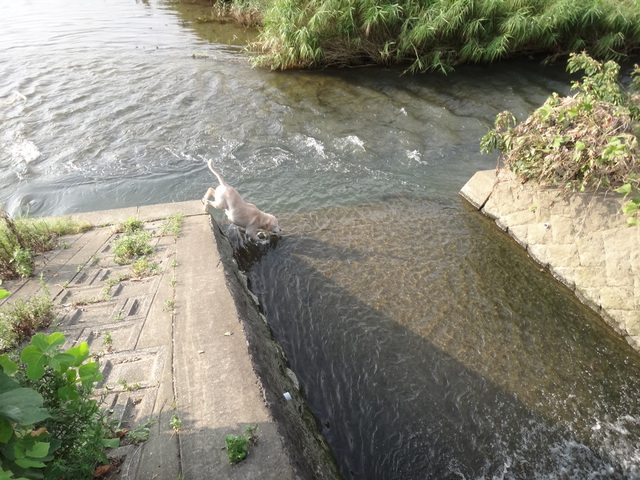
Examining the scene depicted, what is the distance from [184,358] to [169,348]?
214mm

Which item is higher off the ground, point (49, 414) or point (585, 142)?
point (585, 142)

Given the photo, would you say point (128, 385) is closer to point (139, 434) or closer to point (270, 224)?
point (139, 434)

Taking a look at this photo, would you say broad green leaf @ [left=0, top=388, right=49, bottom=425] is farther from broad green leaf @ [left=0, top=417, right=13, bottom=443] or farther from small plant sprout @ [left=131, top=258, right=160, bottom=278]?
small plant sprout @ [left=131, top=258, right=160, bottom=278]

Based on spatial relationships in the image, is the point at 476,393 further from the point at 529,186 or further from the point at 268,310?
the point at 529,186

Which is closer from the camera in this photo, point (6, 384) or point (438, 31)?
point (6, 384)

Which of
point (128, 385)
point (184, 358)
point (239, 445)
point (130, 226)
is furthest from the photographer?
point (130, 226)

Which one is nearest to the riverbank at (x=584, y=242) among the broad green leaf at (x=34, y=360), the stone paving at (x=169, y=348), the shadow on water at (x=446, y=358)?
the shadow on water at (x=446, y=358)

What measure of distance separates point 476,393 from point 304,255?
2.91 m

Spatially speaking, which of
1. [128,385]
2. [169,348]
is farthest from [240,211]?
[128,385]

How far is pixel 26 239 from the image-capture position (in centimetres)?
473

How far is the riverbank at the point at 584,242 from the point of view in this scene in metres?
4.62

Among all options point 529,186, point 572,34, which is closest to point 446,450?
point 529,186

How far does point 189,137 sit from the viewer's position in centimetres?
868

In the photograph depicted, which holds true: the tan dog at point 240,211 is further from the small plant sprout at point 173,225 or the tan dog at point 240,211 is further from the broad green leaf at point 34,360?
the broad green leaf at point 34,360
